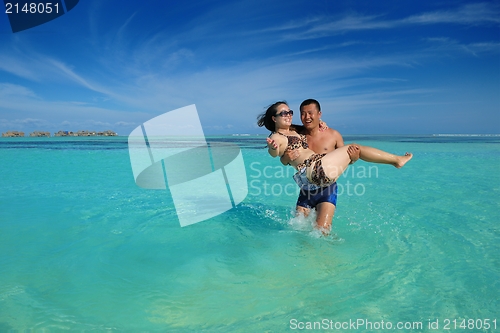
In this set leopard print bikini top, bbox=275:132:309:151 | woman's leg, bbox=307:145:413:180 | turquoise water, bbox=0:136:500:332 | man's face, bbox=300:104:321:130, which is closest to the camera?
turquoise water, bbox=0:136:500:332

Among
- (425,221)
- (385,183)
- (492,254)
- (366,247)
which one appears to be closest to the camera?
(492,254)

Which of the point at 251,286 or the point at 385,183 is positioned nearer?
the point at 251,286

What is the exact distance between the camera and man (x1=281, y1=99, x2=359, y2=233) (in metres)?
4.95

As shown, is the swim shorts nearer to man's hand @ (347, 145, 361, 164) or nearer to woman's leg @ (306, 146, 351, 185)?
woman's leg @ (306, 146, 351, 185)

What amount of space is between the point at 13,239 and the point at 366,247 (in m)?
5.48

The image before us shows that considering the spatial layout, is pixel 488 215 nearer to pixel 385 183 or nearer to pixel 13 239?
pixel 385 183

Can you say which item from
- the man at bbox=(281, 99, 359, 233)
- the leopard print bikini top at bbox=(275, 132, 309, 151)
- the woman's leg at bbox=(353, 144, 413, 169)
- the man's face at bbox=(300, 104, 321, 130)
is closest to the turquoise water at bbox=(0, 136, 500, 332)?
the man at bbox=(281, 99, 359, 233)

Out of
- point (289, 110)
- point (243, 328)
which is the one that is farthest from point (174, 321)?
point (289, 110)

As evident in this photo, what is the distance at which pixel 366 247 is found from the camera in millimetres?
4586

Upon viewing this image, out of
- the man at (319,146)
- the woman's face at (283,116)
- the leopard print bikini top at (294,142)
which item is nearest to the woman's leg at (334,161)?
the leopard print bikini top at (294,142)

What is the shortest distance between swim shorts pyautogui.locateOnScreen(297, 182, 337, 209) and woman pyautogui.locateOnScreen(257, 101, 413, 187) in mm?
466

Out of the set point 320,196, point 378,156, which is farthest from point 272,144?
point 378,156

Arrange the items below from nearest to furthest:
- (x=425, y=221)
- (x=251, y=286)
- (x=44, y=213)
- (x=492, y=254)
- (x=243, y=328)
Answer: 1. (x=243, y=328)
2. (x=251, y=286)
3. (x=492, y=254)
4. (x=425, y=221)
5. (x=44, y=213)

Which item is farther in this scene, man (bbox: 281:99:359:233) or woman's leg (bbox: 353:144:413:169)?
man (bbox: 281:99:359:233)
